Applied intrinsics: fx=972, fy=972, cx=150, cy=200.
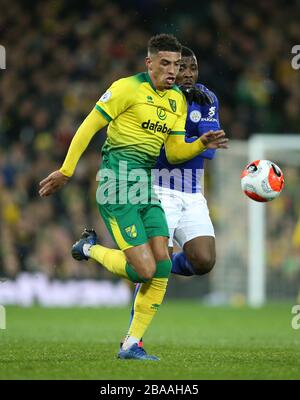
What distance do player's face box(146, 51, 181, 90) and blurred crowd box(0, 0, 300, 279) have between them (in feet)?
28.7

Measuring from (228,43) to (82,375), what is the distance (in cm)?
1300

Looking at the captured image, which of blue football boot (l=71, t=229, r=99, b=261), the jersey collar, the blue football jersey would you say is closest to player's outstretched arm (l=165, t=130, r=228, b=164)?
the jersey collar

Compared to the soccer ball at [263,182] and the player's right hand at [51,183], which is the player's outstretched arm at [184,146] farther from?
the player's right hand at [51,183]

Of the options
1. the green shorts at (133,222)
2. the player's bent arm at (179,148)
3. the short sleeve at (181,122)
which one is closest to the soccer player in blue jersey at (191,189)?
the short sleeve at (181,122)

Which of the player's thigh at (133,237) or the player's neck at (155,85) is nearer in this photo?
the player's thigh at (133,237)

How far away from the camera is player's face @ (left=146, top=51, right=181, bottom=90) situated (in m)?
7.12

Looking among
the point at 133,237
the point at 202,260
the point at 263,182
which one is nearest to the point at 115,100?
the point at 133,237

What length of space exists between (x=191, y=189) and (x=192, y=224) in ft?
1.16

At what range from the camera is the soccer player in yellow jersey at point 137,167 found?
6.95 metres

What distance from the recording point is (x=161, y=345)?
8.30 m

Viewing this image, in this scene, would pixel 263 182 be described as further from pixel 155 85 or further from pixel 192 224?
pixel 155 85

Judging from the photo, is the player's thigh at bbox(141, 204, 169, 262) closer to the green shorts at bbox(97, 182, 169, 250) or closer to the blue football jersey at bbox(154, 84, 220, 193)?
the green shorts at bbox(97, 182, 169, 250)

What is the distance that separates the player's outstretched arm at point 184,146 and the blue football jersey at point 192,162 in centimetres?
59
